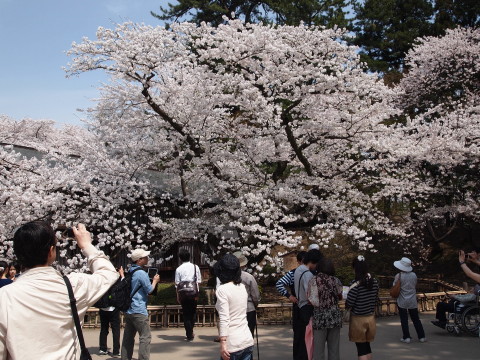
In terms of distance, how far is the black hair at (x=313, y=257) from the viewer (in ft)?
20.1

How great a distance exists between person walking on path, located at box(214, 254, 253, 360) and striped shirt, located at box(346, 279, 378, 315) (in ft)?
6.62

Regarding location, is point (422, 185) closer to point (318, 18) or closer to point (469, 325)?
point (469, 325)

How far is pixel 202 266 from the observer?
54.2 feet

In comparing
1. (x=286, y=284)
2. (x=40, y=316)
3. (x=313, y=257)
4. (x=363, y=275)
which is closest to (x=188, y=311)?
(x=286, y=284)

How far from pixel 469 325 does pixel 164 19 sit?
1920cm

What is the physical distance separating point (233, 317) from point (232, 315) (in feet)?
0.06

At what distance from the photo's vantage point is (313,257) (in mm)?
6133

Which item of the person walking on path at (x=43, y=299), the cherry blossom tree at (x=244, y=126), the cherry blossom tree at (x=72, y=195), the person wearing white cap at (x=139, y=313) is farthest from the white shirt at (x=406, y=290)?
the person walking on path at (x=43, y=299)

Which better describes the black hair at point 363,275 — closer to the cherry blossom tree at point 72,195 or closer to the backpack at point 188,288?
the backpack at point 188,288

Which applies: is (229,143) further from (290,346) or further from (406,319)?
(406,319)

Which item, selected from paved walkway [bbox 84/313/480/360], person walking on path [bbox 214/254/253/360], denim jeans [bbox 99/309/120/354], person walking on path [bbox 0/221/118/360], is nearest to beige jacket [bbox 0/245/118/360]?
person walking on path [bbox 0/221/118/360]

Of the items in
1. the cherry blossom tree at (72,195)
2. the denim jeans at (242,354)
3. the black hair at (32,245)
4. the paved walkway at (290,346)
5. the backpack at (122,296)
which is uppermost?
the cherry blossom tree at (72,195)

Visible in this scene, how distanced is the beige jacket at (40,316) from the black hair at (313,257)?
13.2 feet

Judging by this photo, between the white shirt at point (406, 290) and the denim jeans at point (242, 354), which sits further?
the white shirt at point (406, 290)
